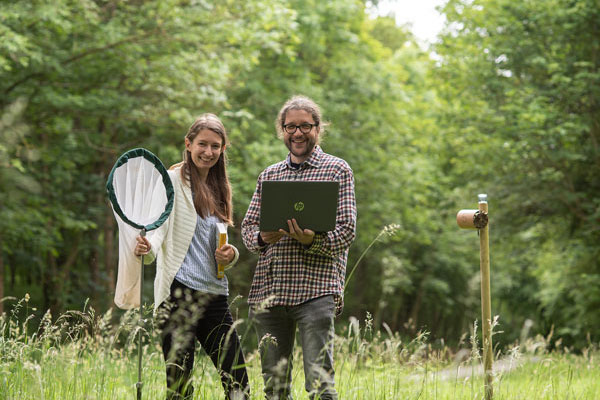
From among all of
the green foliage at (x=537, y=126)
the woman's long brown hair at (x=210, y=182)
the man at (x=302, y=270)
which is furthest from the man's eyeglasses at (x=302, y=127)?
the green foliage at (x=537, y=126)

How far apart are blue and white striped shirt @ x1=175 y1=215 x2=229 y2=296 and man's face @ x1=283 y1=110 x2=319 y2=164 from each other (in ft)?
1.83

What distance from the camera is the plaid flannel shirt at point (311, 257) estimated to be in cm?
335

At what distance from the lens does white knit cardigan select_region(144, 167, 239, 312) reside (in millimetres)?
3316

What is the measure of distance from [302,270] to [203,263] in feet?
1.71

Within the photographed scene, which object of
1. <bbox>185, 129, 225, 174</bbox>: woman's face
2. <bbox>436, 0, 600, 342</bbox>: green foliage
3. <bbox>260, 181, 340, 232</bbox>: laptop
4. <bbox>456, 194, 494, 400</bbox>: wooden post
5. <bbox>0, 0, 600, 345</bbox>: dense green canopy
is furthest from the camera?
<bbox>436, 0, 600, 342</bbox>: green foliage

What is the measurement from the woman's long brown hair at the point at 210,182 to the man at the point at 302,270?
196mm

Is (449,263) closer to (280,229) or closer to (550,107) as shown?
(550,107)

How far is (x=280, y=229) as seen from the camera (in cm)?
317

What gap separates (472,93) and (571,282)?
14.0 ft

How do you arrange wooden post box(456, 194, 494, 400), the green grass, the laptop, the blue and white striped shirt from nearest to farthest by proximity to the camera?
the green grass
the laptop
the blue and white striped shirt
wooden post box(456, 194, 494, 400)

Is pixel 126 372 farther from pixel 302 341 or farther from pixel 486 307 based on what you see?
pixel 486 307

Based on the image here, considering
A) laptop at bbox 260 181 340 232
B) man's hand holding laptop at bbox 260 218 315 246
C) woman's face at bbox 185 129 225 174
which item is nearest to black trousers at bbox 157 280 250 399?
man's hand holding laptop at bbox 260 218 315 246

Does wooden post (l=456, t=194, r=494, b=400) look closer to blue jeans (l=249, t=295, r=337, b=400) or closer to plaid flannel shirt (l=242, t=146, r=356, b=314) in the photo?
plaid flannel shirt (l=242, t=146, r=356, b=314)

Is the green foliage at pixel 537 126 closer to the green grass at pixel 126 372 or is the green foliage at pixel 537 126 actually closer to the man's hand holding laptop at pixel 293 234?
the green grass at pixel 126 372
